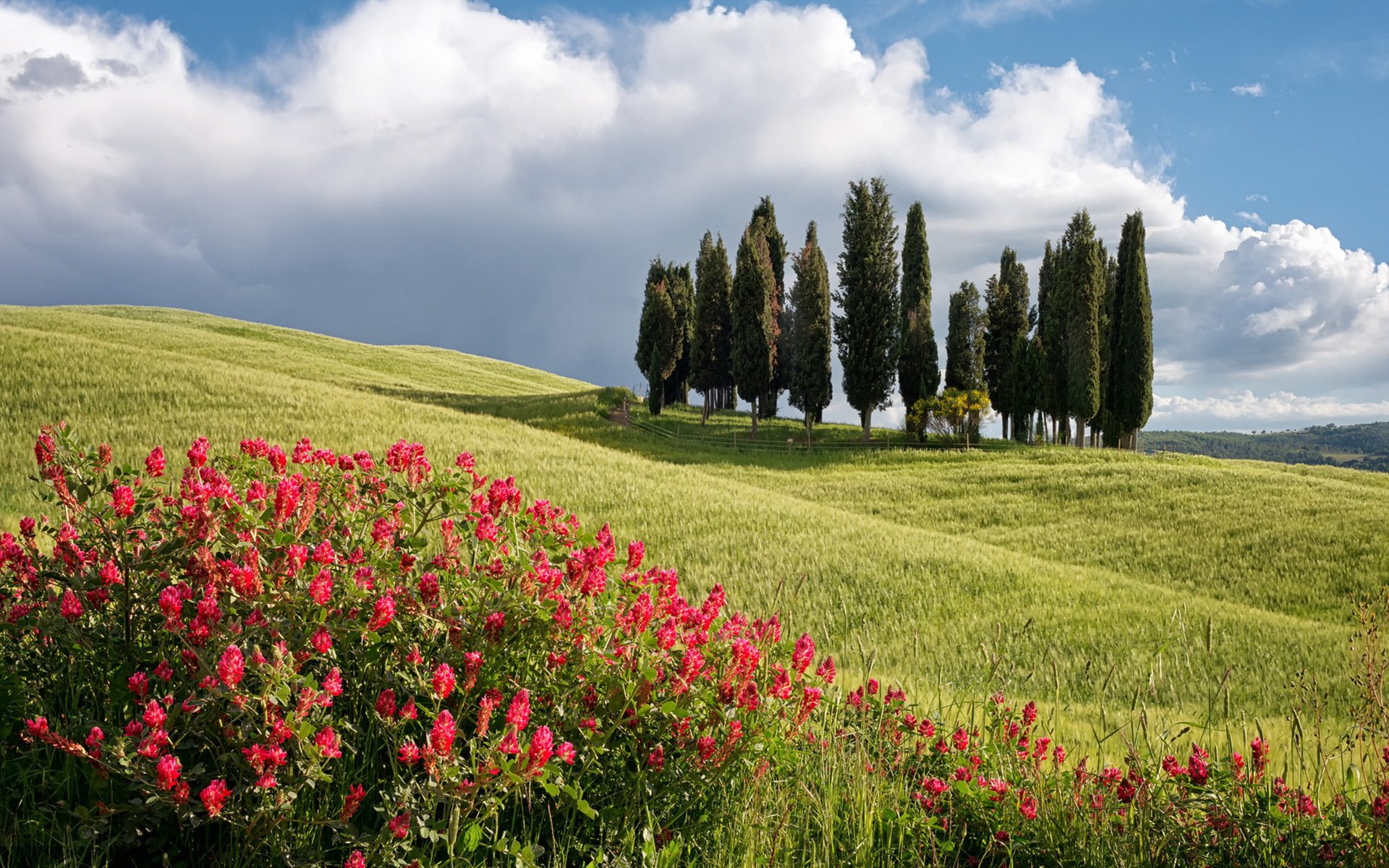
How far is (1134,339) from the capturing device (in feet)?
137

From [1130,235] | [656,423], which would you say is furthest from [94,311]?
[1130,235]

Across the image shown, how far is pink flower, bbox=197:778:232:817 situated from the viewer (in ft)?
7.32

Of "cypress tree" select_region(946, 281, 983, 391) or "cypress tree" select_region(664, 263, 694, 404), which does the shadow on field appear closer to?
"cypress tree" select_region(664, 263, 694, 404)

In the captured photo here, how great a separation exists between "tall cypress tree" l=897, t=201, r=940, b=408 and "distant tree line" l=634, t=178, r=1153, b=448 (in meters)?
0.08

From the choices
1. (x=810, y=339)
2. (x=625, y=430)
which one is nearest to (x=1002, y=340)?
(x=810, y=339)

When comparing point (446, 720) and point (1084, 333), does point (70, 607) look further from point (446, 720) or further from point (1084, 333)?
point (1084, 333)

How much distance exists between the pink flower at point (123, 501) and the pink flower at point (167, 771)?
1194 mm

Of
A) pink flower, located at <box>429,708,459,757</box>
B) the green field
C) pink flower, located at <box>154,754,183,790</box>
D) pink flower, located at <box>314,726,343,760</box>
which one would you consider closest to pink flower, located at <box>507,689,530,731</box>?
pink flower, located at <box>429,708,459,757</box>

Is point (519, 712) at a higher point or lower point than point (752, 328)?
lower

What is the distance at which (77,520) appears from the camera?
3816 mm

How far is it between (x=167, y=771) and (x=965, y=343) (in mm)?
45827

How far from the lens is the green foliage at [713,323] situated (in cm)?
4662

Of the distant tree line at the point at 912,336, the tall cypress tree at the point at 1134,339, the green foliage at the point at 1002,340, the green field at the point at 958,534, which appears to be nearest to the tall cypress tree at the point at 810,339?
the distant tree line at the point at 912,336

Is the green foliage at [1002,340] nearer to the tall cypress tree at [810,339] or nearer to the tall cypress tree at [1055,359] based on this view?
the tall cypress tree at [1055,359]
